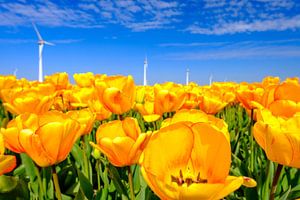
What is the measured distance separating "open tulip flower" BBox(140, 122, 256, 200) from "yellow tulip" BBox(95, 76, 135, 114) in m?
1.36

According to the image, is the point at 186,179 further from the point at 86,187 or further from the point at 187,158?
the point at 86,187

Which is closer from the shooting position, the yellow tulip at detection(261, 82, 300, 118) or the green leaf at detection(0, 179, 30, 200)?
the green leaf at detection(0, 179, 30, 200)

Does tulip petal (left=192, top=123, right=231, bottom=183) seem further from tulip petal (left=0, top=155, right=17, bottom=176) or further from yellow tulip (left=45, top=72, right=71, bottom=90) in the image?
yellow tulip (left=45, top=72, right=71, bottom=90)

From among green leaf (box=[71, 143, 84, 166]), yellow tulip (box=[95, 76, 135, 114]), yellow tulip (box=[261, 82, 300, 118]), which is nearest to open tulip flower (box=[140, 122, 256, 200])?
yellow tulip (box=[261, 82, 300, 118])

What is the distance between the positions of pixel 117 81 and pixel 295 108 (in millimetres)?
1273

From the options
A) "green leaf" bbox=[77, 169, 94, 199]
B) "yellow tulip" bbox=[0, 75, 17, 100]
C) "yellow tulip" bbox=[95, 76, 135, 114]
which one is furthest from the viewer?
"yellow tulip" bbox=[0, 75, 17, 100]

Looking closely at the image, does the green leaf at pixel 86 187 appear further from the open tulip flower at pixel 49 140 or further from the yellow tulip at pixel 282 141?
the yellow tulip at pixel 282 141

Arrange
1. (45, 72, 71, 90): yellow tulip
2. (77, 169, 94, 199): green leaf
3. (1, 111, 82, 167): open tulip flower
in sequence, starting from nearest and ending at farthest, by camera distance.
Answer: (1, 111, 82, 167): open tulip flower → (77, 169, 94, 199): green leaf → (45, 72, 71, 90): yellow tulip

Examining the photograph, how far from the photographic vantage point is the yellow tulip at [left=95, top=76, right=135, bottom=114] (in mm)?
2492

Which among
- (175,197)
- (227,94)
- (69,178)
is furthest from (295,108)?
(227,94)

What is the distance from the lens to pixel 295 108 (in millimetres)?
1877

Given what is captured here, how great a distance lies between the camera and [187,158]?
117 cm

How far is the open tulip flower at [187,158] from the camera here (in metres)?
1.00

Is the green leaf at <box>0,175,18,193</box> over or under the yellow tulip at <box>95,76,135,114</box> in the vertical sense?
under
